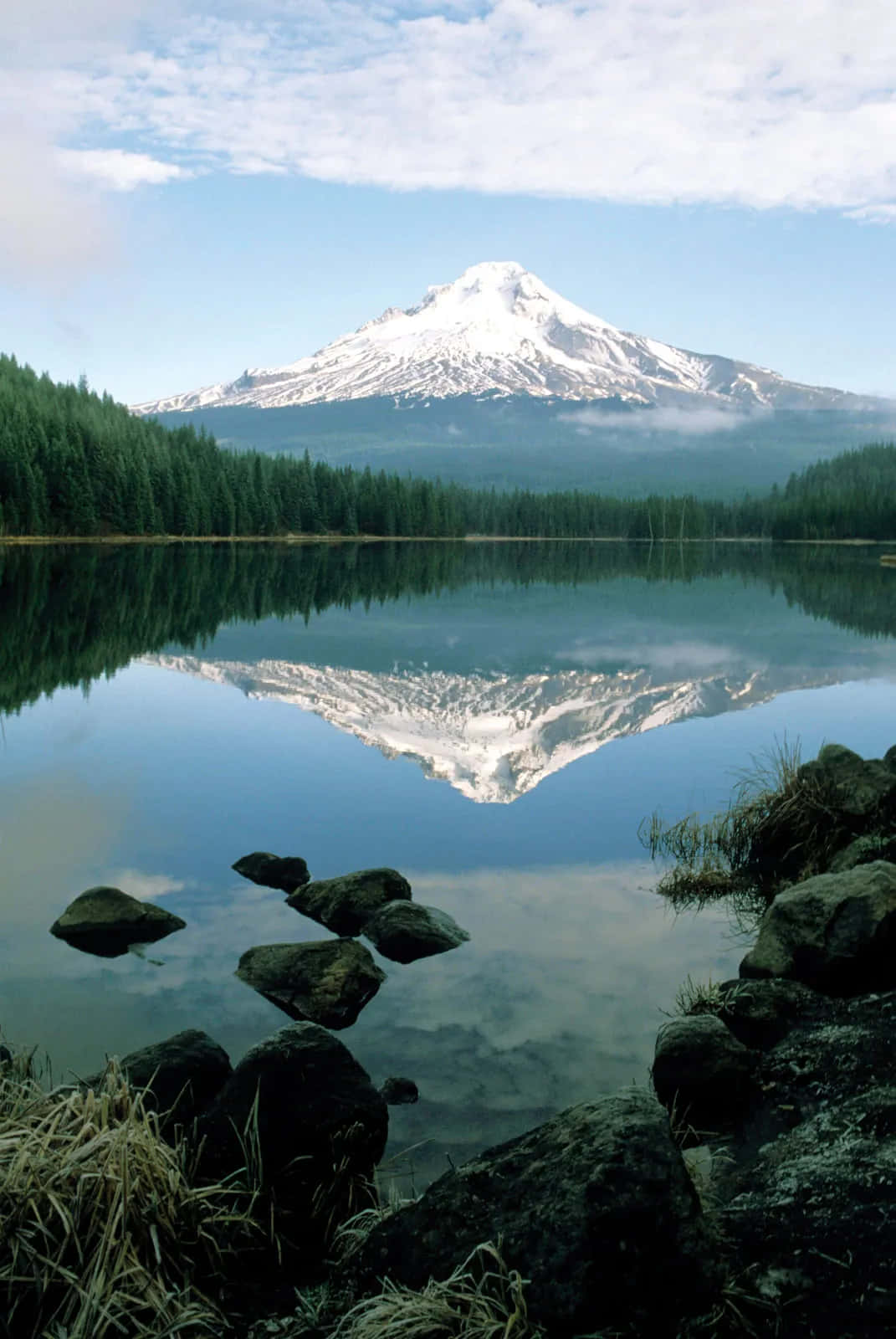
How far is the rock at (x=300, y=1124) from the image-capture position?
5793mm

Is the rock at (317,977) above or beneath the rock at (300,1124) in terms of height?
beneath

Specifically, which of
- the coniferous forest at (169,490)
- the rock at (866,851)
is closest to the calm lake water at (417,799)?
the rock at (866,851)

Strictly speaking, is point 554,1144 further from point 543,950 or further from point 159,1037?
point 543,950

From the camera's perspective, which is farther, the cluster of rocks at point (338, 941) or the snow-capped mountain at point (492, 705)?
the snow-capped mountain at point (492, 705)

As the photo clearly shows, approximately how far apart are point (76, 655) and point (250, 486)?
11437 centimetres

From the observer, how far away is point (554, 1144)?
4.92m

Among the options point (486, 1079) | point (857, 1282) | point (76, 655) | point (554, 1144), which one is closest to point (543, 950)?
point (486, 1079)

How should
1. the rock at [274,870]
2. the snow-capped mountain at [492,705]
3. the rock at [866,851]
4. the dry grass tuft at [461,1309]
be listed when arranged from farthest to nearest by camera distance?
the snow-capped mountain at [492,705] < the rock at [866,851] < the rock at [274,870] < the dry grass tuft at [461,1309]

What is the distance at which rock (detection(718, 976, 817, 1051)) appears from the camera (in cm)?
824

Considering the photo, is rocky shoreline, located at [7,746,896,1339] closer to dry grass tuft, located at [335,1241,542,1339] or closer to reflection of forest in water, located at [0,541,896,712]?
dry grass tuft, located at [335,1241,542,1339]

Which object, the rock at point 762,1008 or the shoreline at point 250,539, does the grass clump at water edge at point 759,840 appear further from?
the shoreline at point 250,539

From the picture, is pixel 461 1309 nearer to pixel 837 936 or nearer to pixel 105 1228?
pixel 105 1228

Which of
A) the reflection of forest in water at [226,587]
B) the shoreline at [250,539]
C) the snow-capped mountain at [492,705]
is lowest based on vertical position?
the snow-capped mountain at [492,705]

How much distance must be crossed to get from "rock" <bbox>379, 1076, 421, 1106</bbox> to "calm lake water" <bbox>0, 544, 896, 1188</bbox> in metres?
0.11
